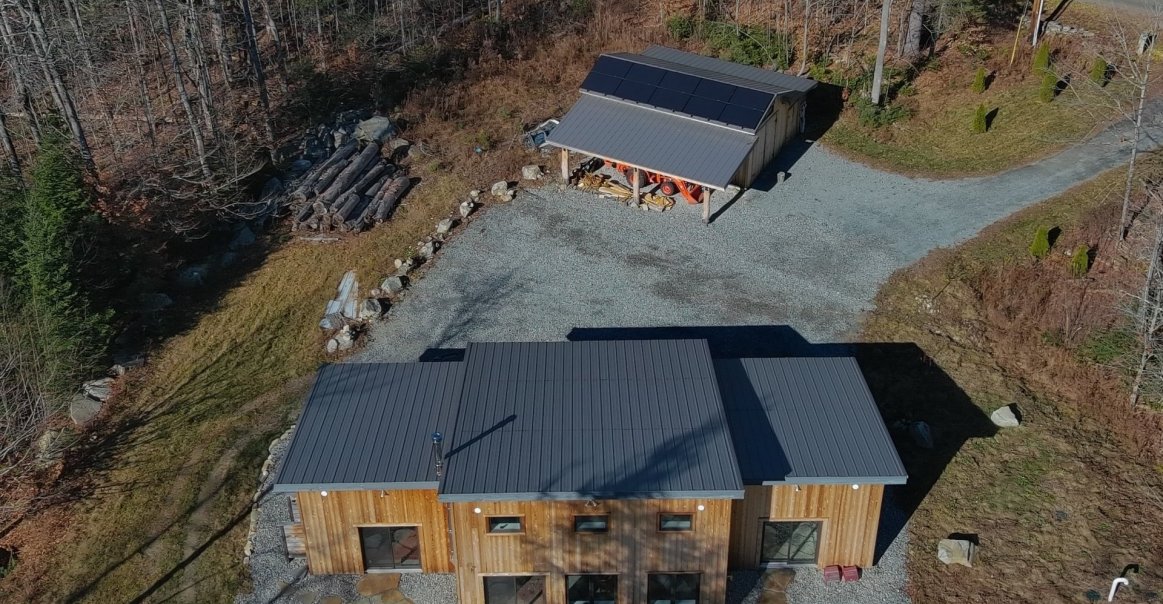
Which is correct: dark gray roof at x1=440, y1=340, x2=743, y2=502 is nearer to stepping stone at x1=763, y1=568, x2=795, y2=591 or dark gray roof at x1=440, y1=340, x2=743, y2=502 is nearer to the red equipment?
stepping stone at x1=763, y1=568, x2=795, y2=591

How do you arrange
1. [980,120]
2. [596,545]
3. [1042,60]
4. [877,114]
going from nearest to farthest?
[596,545] → [980,120] → [1042,60] → [877,114]

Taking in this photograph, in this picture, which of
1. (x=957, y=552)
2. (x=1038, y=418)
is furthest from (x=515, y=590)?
(x=1038, y=418)

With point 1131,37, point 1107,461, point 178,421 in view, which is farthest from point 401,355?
point 1131,37

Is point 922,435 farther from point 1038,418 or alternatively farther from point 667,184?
point 667,184

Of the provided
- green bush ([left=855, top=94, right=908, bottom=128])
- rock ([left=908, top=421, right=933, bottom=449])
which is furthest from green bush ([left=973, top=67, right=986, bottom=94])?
rock ([left=908, top=421, right=933, bottom=449])

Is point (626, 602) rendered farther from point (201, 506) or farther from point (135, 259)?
point (135, 259)

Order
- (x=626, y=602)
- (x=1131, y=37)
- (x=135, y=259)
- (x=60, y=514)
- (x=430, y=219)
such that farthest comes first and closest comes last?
1. (x=1131, y=37)
2. (x=430, y=219)
3. (x=135, y=259)
4. (x=60, y=514)
5. (x=626, y=602)

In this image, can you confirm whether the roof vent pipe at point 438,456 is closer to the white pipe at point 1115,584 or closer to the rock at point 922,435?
the rock at point 922,435
